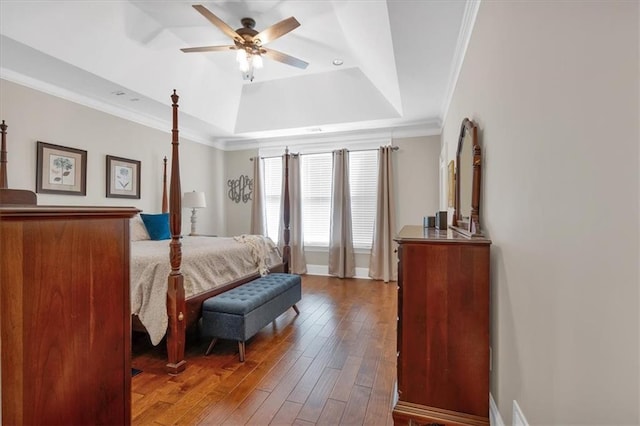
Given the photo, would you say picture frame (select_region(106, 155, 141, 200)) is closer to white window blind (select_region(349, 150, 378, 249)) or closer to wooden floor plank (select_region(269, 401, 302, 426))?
white window blind (select_region(349, 150, 378, 249))

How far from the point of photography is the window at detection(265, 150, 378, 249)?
205 inches

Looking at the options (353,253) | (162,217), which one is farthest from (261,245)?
(353,253)

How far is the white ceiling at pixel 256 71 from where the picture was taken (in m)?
2.37

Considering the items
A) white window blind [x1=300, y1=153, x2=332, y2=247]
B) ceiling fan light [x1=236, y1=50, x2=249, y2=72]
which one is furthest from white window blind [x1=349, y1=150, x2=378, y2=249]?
ceiling fan light [x1=236, y1=50, x2=249, y2=72]

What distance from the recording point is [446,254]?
149cm

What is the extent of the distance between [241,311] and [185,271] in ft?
1.98

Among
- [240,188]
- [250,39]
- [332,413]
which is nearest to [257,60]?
[250,39]

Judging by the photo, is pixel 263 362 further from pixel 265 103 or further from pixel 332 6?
pixel 265 103

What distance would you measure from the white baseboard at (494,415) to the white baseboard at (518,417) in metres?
0.20

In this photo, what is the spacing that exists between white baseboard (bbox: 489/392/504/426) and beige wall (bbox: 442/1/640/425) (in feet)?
0.16

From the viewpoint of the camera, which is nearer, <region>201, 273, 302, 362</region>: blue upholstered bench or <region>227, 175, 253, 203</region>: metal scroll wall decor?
<region>201, 273, 302, 362</region>: blue upholstered bench

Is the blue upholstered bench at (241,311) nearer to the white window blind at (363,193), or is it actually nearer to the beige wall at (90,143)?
the beige wall at (90,143)

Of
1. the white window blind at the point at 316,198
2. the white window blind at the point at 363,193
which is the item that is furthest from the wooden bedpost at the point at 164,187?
the white window blind at the point at 363,193

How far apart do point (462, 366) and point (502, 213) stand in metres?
0.78
